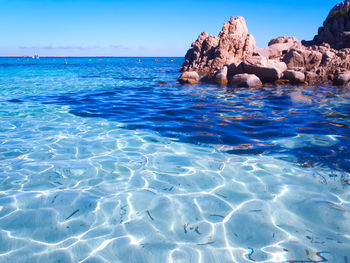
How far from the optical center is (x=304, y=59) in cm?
1806

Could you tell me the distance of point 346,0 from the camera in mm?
38031

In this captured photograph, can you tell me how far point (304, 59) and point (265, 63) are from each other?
3665 millimetres

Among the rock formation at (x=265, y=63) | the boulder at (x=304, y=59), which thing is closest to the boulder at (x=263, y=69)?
the rock formation at (x=265, y=63)

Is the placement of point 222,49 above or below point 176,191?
above

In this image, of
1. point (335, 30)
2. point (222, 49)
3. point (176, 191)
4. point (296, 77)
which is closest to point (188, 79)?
point (296, 77)

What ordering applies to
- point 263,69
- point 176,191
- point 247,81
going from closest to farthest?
point 176,191 < point 247,81 < point 263,69

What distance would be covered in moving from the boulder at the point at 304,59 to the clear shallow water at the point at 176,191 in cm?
1246

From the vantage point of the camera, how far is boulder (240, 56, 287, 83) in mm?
15867

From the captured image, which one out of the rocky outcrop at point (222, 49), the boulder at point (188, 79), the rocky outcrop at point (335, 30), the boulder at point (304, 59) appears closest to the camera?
the boulder at point (188, 79)

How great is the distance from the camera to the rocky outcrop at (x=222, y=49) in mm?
26000

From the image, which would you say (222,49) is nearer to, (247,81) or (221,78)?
(221,78)

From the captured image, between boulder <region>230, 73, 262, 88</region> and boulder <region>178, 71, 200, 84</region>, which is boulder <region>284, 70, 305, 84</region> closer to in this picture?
boulder <region>230, 73, 262, 88</region>

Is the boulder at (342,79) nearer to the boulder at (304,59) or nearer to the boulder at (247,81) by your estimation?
the boulder at (304,59)

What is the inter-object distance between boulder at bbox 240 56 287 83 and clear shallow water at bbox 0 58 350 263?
9.53 metres
